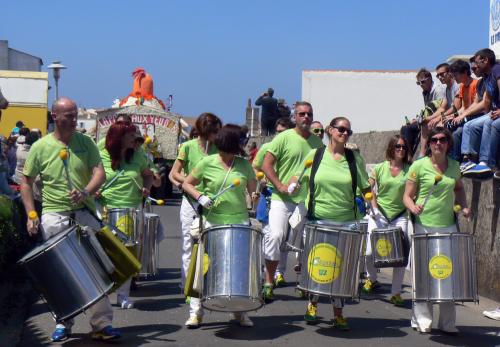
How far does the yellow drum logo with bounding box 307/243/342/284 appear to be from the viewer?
27.0 feet

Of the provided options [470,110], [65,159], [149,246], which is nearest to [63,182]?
[65,159]

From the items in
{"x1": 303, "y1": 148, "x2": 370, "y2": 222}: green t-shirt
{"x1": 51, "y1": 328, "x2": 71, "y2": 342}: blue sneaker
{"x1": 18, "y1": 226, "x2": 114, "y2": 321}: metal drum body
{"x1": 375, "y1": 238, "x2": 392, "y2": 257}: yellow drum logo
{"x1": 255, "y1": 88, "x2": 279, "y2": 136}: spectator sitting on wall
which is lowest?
{"x1": 51, "y1": 328, "x2": 71, "y2": 342}: blue sneaker

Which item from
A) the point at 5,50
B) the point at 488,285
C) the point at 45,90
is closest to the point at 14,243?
the point at 488,285

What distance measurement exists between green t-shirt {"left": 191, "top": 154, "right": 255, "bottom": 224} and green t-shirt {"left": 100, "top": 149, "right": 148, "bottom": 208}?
5.39ft

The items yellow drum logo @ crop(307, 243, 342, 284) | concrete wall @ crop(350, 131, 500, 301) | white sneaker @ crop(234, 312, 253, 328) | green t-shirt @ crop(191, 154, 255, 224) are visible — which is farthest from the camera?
concrete wall @ crop(350, 131, 500, 301)

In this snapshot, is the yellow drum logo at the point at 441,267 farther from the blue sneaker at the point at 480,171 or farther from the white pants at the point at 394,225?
the blue sneaker at the point at 480,171

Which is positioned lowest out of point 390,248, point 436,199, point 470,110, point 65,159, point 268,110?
point 390,248

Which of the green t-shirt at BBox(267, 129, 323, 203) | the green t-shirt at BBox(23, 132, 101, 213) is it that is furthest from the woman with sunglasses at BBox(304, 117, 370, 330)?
the green t-shirt at BBox(23, 132, 101, 213)

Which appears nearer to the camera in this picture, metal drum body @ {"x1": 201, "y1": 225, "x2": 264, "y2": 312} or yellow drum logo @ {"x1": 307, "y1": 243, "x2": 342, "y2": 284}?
metal drum body @ {"x1": 201, "y1": 225, "x2": 264, "y2": 312}

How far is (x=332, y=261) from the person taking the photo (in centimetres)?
822

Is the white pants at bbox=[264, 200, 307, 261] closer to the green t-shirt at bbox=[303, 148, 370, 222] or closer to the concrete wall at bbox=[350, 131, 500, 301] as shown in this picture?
the green t-shirt at bbox=[303, 148, 370, 222]

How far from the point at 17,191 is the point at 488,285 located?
6.06 meters

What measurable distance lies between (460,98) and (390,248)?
343 cm

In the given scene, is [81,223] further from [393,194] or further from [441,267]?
[393,194]
